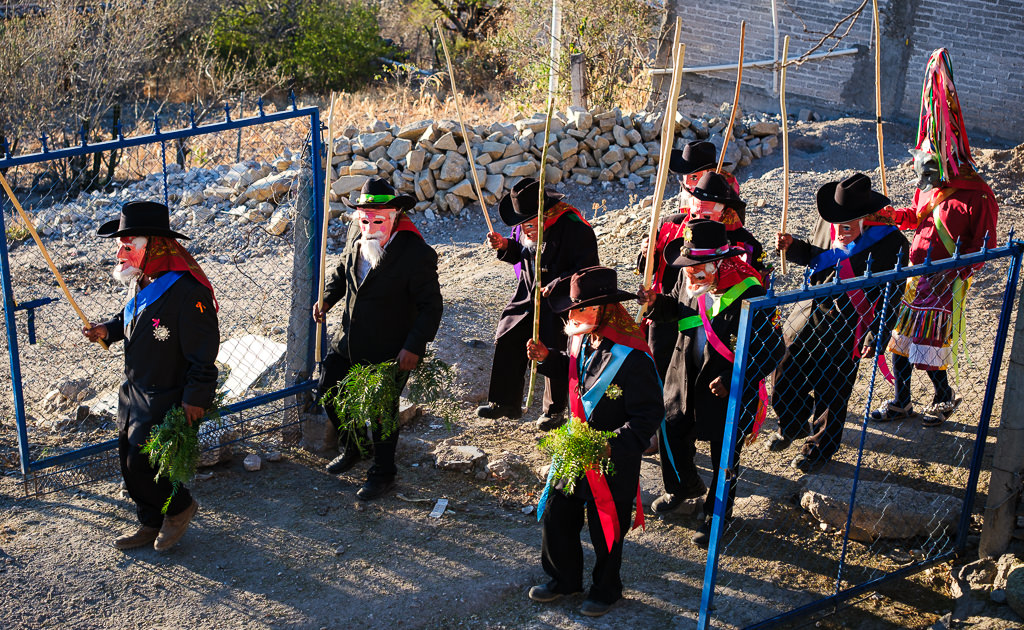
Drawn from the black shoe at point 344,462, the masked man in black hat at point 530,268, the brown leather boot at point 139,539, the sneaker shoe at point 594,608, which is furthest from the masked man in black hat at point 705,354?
the brown leather boot at point 139,539

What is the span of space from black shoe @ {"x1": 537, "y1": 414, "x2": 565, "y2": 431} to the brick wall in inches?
387

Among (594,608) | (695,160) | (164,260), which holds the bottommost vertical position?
(594,608)

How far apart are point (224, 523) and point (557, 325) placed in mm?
2282

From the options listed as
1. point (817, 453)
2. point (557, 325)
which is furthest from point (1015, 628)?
point (557, 325)

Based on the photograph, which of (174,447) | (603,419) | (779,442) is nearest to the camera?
(603,419)

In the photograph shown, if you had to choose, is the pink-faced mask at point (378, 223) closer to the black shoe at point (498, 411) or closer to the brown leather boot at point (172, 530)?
the black shoe at point (498, 411)

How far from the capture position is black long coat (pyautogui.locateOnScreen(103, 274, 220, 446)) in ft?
15.1

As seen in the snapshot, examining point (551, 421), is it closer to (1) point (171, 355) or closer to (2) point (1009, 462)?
(1) point (171, 355)

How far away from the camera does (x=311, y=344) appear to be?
5973 millimetres

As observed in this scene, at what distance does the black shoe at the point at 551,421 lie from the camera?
241 inches

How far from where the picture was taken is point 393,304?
17.2ft

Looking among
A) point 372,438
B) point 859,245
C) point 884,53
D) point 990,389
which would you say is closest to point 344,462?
point 372,438

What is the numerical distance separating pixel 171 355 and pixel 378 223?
→ 1316 millimetres

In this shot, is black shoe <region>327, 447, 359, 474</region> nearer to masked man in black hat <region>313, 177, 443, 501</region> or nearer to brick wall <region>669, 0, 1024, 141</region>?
masked man in black hat <region>313, 177, 443, 501</region>
